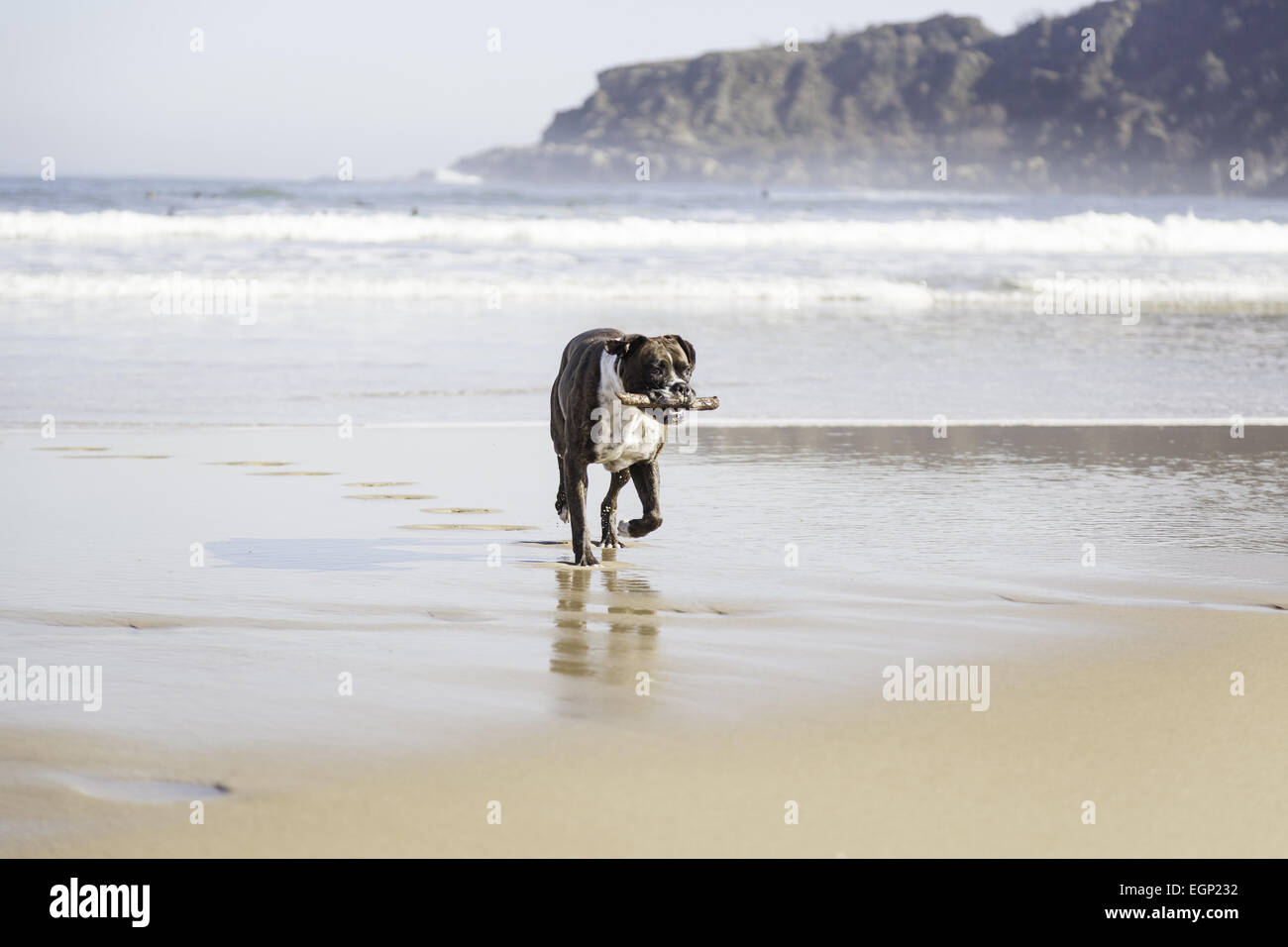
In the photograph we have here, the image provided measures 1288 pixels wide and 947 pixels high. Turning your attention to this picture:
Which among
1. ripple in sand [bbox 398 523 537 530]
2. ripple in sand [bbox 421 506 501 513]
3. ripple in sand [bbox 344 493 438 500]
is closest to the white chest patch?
ripple in sand [bbox 398 523 537 530]

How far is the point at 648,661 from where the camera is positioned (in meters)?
4.52

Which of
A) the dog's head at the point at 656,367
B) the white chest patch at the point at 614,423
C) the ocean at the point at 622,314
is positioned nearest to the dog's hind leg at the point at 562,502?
the white chest patch at the point at 614,423

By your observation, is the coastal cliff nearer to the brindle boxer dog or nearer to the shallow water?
the shallow water

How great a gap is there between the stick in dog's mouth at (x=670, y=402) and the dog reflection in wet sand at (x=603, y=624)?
0.70 metres

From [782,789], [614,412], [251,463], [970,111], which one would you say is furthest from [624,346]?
[970,111]

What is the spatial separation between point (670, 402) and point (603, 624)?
3.16 feet

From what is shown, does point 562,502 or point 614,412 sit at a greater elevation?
point 614,412

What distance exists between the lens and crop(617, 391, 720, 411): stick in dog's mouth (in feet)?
18.0

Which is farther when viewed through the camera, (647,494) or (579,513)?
(647,494)

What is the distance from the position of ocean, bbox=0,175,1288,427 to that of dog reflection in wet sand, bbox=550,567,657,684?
4444mm

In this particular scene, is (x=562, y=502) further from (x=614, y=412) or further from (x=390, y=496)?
(x=390, y=496)
